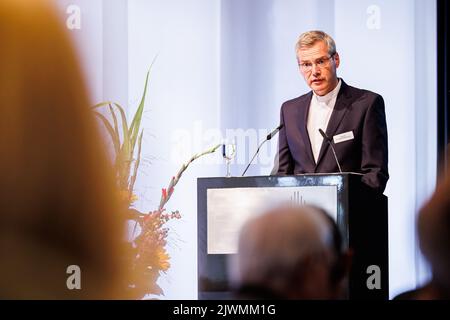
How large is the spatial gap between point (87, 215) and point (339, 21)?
14.7ft

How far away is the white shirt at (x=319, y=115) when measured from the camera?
407cm

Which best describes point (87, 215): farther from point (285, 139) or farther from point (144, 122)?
point (144, 122)

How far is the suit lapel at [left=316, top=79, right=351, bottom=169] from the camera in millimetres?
3877

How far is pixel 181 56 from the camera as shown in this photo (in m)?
5.05

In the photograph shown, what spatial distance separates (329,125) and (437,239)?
297 cm

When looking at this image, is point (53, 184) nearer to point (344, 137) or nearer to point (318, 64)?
point (344, 137)

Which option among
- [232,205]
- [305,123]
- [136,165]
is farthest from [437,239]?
[136,165]

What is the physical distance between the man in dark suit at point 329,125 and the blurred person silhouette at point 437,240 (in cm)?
253

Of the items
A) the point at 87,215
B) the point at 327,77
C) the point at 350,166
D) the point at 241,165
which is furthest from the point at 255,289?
the point at 241,165

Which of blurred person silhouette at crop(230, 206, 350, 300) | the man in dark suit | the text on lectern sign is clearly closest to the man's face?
the man in dark suit

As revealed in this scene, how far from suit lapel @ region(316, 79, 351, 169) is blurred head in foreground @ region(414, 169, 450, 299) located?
280 centimetres

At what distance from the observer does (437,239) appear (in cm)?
103

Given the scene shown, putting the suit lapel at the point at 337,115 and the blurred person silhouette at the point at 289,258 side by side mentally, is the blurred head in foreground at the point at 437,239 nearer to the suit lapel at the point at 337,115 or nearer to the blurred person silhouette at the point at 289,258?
the blurred person silhouette at the point at 289,258

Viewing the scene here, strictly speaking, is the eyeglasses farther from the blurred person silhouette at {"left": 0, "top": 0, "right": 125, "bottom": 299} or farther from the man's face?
the blurred person silhouette at {"left": 0, "top": 0, "right": 125, "bottom": 299}
